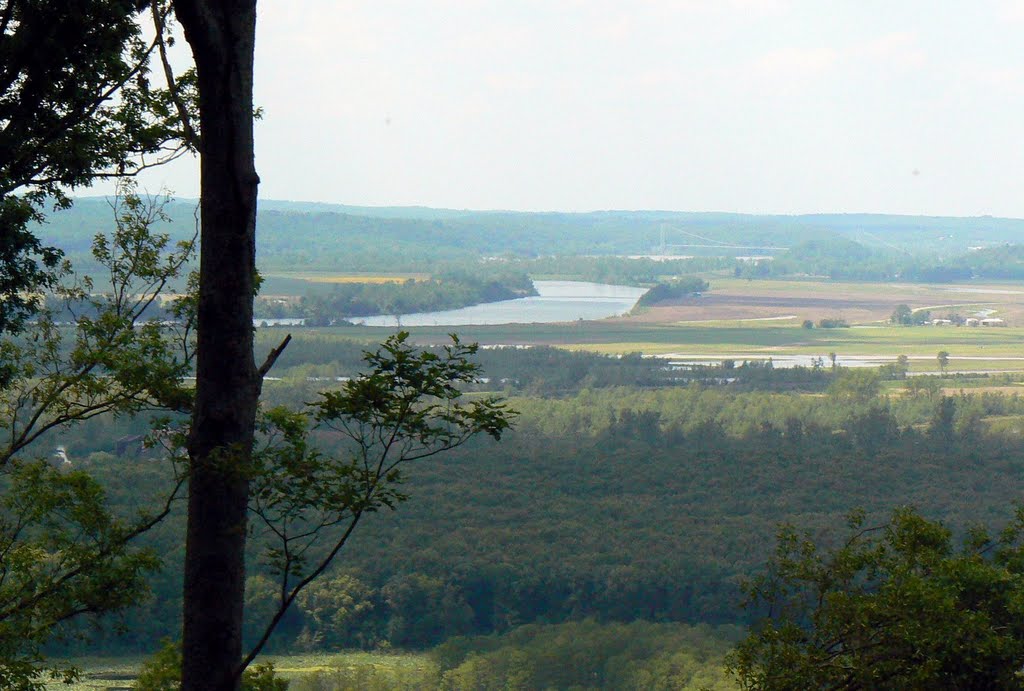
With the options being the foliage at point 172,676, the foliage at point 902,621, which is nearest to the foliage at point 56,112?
the foliage at point 172,676

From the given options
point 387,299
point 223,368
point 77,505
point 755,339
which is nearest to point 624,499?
point 77,505

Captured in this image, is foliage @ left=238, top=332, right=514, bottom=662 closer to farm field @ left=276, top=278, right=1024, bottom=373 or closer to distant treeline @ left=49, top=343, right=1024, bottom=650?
distant treeline @ left=49, top=343, right=1024, bottom=650

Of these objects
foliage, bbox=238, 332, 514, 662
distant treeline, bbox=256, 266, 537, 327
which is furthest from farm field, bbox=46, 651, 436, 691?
distant treeline, bbox=256, 266, 537, 327

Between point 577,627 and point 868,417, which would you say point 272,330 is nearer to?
point 868,417

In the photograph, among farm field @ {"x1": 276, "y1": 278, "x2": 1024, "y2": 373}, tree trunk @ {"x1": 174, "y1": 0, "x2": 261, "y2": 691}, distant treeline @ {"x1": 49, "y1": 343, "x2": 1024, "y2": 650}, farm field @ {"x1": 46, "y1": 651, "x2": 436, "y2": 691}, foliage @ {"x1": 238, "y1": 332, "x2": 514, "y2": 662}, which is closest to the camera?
tree trunk @ {"x1": 174, "y1": 0, "x2": 261, "y2": 691}

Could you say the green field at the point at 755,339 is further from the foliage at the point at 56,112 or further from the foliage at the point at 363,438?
the foliage at the point at 363,438

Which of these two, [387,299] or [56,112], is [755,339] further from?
[56,112]
